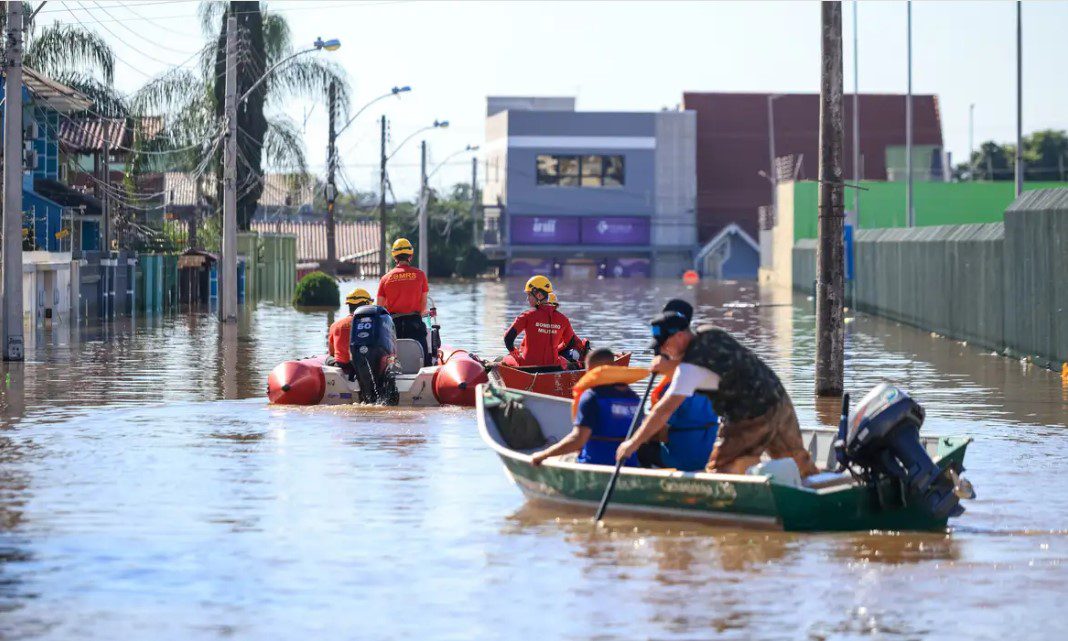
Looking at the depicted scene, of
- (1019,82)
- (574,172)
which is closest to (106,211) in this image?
(1019,82)

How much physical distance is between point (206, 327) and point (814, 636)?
35654 mm

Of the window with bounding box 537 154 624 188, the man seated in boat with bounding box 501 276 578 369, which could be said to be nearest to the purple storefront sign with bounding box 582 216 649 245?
the window with bounding box 537 154 624 188

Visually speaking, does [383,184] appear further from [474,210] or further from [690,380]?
[690,380]

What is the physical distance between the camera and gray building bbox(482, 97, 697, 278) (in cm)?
11475

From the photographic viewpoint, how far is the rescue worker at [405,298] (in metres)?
22.3

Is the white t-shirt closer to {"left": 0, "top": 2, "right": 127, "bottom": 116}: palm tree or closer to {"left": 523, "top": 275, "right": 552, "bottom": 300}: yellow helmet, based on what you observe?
{"left": 523, "top": 275, "right": 552, "bottom": 300}: yellow helmet

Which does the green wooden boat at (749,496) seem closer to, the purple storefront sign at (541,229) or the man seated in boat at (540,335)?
the man seated in boat at (540,335)

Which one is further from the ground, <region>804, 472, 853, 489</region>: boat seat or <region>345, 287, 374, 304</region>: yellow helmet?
<region>345, 287, 374, 304</region>: yellow helmet

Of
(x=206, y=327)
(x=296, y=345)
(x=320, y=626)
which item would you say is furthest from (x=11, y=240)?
(x=320, y=626)

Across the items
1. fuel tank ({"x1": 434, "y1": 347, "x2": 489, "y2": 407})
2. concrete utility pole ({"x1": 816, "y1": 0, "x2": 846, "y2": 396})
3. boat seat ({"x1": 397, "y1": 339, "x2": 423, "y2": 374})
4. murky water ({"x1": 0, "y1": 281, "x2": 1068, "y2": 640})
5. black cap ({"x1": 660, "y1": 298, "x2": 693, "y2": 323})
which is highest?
concrete utility pole ({"x1": 816, "y1": 0, "x2": 846, "y2": 396})

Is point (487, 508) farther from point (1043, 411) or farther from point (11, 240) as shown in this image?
point (11, 240)

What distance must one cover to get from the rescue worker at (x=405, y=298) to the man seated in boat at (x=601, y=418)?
28.1 feet

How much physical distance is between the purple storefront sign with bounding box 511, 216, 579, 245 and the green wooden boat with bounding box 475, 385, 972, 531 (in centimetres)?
10126

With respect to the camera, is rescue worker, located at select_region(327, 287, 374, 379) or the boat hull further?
rescue worker, located at select_region(327, 287, 374, 379)
